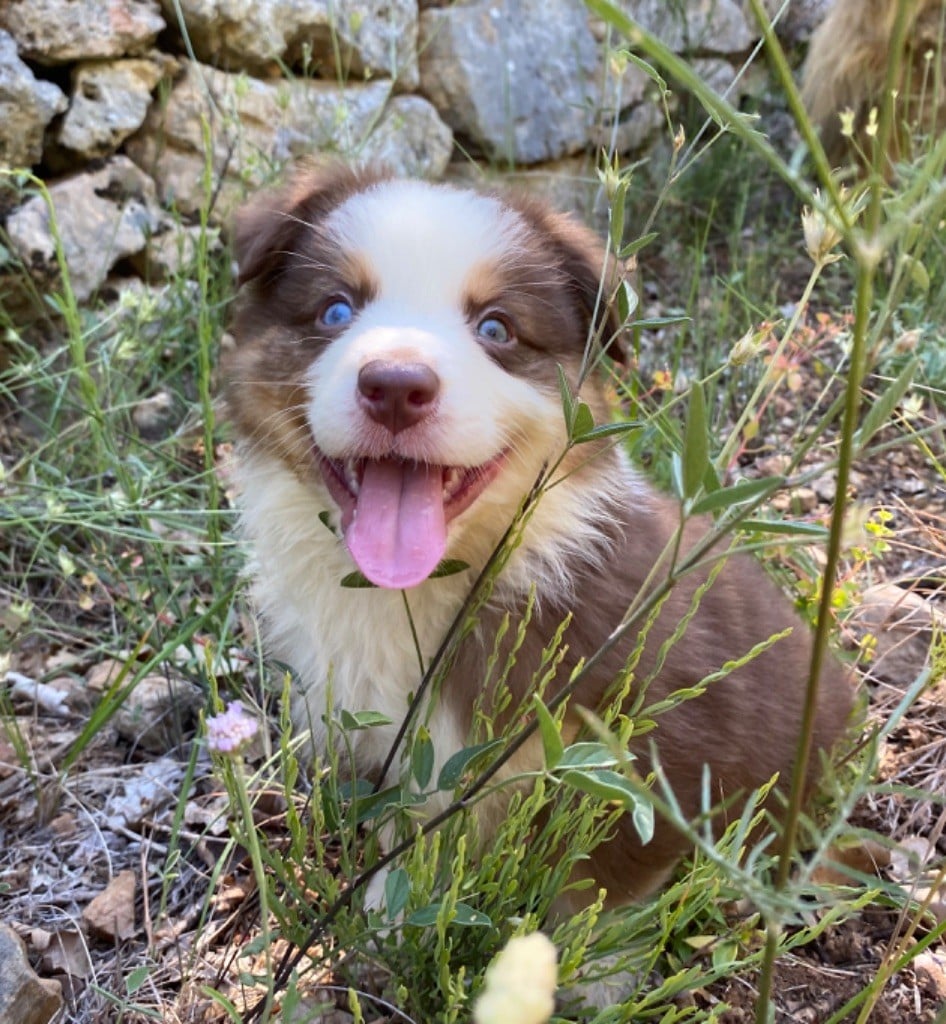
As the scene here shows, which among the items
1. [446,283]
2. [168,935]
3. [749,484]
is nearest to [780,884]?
[749,484]

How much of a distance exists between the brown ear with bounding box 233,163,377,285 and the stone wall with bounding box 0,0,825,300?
777 millimetres

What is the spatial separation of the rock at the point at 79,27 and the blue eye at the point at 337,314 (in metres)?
2.29

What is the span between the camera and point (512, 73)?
4.72m

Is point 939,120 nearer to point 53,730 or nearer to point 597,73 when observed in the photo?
point 597,73

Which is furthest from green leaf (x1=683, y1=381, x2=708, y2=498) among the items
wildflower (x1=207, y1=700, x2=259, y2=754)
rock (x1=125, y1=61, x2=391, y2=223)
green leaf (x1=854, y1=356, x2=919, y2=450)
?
rock (x1=125, y1=61, x2=391, y2=223)

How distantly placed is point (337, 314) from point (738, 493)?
118 centimetres

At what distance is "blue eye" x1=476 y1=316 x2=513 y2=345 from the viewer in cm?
185

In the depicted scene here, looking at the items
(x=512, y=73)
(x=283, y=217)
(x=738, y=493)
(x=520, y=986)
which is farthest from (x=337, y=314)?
(x=512, y=73)

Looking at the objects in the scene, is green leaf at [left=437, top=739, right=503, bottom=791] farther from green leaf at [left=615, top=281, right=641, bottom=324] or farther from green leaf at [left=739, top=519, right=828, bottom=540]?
green leaf at [left=615, top=281, right=641, bottom=324]

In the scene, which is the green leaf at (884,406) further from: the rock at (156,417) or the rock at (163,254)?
the rock at (163,254)

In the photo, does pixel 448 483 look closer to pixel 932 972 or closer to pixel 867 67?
pixel 932 972

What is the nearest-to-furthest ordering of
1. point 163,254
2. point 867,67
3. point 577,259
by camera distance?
point 577,259
point 163,254
point 867,67

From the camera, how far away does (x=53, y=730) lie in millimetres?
2525

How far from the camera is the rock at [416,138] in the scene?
427cm
